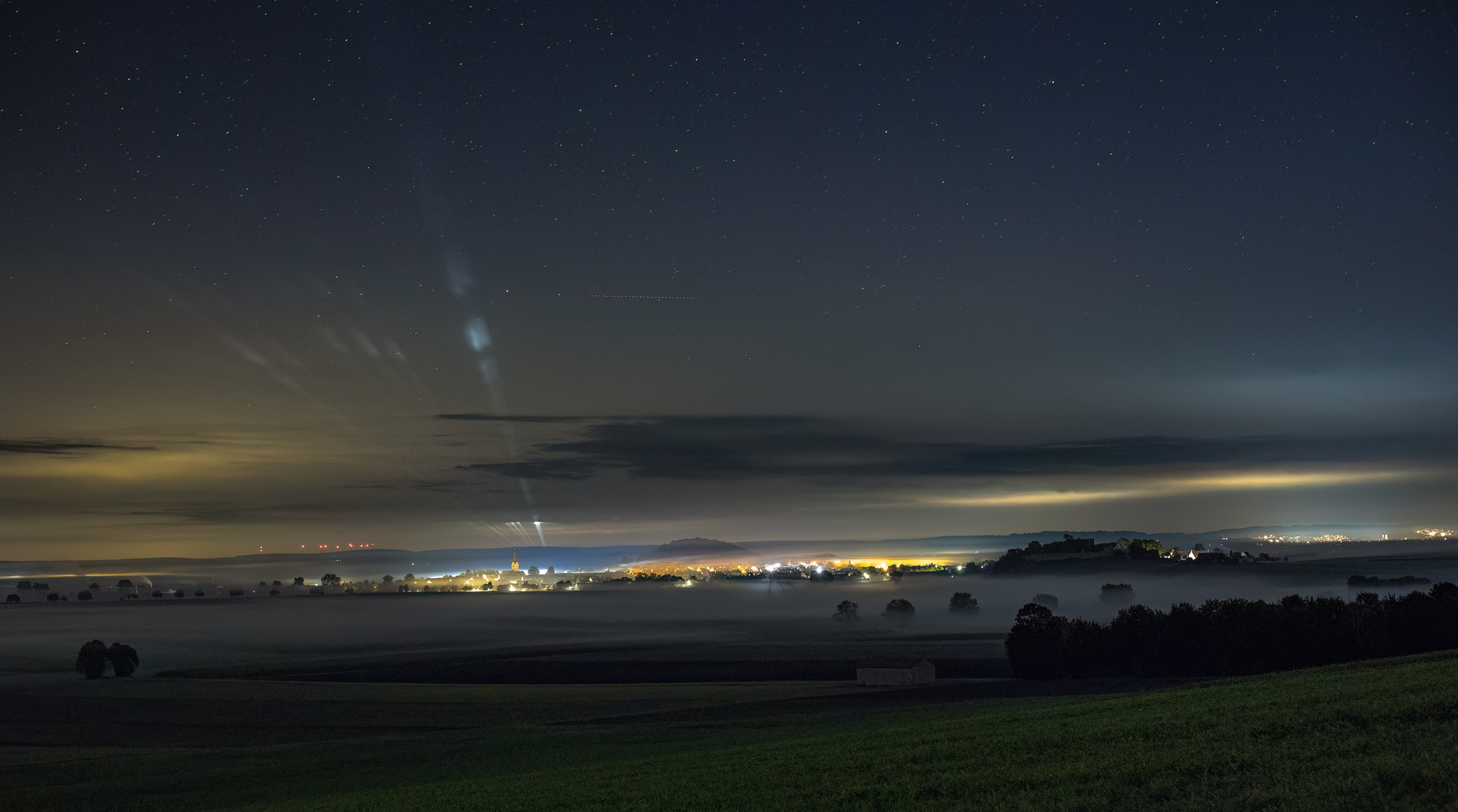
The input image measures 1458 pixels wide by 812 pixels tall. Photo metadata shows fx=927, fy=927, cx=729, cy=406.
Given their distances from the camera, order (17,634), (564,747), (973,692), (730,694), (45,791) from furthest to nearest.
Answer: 1. (17,634)
2. (730,694)
3. (973,692)
4. (564,747)
5. (45,791)

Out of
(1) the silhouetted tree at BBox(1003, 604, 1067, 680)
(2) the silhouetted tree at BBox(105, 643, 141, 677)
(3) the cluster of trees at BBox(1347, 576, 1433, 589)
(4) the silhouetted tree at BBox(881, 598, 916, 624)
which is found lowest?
(4) the silhouetted tree at BBox(881, 598, 916, 624)

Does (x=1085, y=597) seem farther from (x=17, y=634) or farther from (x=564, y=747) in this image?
(x=17, y=634)

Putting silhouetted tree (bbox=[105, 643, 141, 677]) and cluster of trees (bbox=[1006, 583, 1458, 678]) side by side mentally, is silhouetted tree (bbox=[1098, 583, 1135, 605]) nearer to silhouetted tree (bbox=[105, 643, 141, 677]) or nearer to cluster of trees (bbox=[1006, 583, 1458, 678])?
cluster of trees (bbox=[1006, 583, 1458, 678])

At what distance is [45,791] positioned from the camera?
35.2m

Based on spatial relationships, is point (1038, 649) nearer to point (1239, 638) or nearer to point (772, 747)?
point (1239, 638)

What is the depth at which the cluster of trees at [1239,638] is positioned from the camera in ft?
198

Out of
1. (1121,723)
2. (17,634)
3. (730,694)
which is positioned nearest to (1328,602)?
(730,694)

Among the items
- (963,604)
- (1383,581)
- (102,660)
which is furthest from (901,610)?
(102,660)

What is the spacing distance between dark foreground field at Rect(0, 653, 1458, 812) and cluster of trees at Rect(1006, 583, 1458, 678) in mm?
6819

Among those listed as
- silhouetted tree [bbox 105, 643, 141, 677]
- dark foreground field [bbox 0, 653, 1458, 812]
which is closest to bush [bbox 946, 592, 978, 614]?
dark foreground field [bbox 0, 653, 1458, 812]

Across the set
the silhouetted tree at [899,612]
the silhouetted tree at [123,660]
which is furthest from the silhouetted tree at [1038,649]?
the silhouetted tree at [123,660]

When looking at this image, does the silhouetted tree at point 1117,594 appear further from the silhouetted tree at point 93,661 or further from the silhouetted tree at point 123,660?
the silhouetted tree at point 93,661

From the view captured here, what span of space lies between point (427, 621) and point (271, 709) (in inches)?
4765

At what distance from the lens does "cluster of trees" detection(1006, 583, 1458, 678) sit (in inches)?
2381
